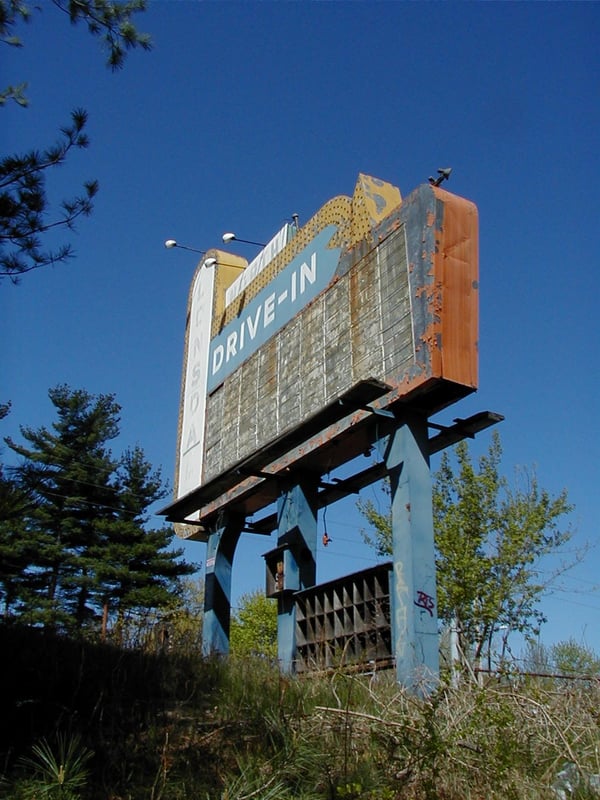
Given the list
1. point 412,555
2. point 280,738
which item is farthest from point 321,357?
point 280,738

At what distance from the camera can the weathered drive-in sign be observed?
1097 centimetres

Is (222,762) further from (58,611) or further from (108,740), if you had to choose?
(58,611)

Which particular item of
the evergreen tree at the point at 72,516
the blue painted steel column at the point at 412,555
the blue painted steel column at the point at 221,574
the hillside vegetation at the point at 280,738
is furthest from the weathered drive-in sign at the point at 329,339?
the evergreen tree at the point at 72,516

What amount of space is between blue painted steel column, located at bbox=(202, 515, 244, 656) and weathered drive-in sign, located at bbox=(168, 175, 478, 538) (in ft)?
1.65

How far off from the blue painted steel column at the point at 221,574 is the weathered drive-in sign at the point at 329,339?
50 cm

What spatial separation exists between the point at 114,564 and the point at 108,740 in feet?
91.1

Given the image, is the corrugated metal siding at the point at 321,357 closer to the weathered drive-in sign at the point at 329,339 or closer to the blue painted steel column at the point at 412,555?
the weathered drive-in sign at the point at 329,339

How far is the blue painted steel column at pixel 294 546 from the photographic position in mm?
12914

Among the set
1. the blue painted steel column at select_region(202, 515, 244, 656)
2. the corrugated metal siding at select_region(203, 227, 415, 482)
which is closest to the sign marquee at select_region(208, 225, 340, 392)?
the corrugated metal siding at select_region(203, 227, 415, 482)

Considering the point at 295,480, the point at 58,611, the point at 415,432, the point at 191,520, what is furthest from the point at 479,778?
the point at 58,611

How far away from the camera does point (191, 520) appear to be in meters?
17.0

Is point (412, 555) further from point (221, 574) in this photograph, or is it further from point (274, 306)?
point (274, 306)

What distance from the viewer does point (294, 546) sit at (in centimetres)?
1345

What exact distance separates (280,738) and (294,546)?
21.4 feet
